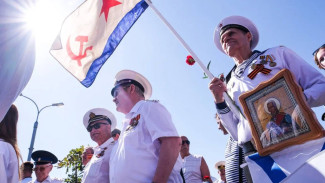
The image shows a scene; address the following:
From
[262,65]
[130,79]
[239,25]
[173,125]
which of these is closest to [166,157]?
[173,125]

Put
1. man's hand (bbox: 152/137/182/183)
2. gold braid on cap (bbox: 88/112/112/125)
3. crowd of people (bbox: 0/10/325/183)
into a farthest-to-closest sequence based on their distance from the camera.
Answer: gold braid on cap (bbox: 88/112/112/125) < man's hand (bbox: 152/137/182/183) < crowd of people (bbox: 0/10/325/183)

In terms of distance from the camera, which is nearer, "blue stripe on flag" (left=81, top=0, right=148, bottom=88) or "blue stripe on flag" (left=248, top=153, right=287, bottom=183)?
"blue stripe on flag" (left=248, top=153, right=287, bottom=183)

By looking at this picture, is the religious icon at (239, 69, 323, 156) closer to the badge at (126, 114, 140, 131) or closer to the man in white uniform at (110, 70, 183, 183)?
the man in white uniform at (110, 70, 183, 183)

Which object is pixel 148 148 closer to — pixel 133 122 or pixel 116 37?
pixel 133 122

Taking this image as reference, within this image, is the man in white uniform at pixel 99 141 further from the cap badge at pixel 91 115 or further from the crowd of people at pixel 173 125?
the crowd of people at pixel 173 125

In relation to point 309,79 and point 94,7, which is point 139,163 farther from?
point 94,7

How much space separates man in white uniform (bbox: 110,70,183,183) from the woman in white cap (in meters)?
0.95

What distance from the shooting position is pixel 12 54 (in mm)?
1280

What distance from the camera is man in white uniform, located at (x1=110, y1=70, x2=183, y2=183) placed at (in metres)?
2.68

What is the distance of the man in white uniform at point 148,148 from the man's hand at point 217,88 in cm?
66

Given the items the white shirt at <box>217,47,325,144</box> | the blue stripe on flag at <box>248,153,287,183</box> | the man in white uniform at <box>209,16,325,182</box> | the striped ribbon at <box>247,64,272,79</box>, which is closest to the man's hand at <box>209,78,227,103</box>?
the man in white uniform at <box>209,16,325,182</box>

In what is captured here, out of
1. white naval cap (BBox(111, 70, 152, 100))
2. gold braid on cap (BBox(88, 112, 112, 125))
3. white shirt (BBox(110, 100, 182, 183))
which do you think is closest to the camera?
white shirt (BBox(110, 100, 182, 183))

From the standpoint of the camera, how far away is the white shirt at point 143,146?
271cm

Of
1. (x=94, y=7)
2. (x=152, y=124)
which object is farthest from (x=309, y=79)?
(x=94, y=7)
